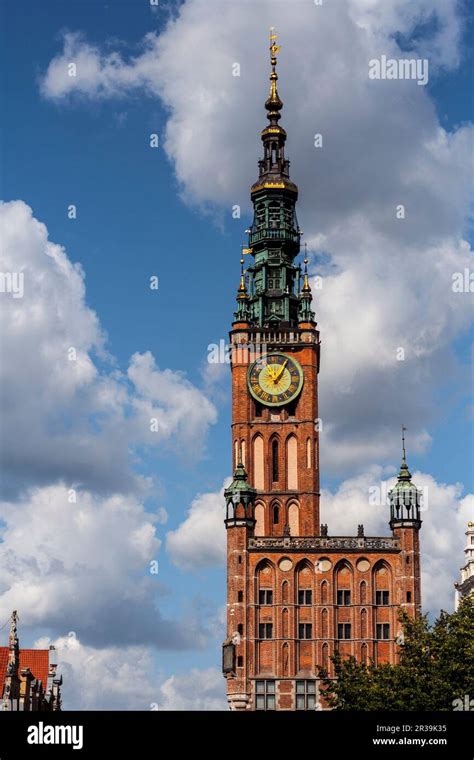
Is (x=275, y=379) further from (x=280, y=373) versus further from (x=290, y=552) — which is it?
(x=290, y=552)

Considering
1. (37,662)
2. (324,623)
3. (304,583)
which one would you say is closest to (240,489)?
(304,583)

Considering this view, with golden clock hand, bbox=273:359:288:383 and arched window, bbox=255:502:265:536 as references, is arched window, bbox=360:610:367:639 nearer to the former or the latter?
arched window, bbox=255:502:265:536

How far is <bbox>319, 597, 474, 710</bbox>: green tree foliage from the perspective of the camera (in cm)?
7794

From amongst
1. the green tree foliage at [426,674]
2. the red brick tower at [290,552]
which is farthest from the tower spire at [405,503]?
the green tree foliage at [426,674]

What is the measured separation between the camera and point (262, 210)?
144625 mm

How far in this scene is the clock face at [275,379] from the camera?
13338 cm

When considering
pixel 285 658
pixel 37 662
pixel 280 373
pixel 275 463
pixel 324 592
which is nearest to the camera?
pixel 285 658

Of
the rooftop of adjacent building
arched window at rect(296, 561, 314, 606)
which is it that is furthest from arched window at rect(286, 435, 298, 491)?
the rooftop of adjacent building

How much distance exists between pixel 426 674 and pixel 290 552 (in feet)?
127

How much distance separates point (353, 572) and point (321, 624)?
212 inches

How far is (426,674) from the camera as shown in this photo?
80.5 m

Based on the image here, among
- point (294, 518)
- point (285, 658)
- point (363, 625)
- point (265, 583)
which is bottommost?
point (285, 658)
